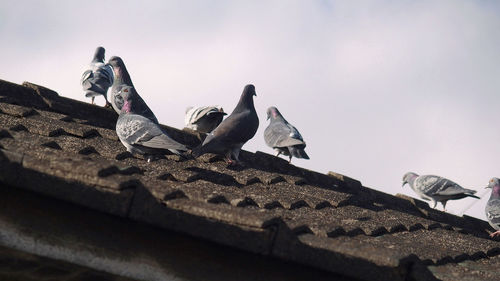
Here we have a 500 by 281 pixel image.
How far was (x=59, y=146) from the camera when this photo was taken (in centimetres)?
414

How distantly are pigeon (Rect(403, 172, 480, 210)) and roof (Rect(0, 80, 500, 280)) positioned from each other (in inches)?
94.3

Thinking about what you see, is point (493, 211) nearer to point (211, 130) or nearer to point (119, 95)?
point (211, 130)

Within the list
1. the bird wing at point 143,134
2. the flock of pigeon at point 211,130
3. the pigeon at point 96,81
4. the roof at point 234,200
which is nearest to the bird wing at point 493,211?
the flock of pigeon at point 211,130

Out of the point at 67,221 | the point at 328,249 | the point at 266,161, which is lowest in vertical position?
the point at 67,221

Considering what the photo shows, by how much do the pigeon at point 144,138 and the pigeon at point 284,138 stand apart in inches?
176

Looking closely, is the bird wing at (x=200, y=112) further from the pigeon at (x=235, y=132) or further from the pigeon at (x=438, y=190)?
the pigeon at (x=438, y=190)

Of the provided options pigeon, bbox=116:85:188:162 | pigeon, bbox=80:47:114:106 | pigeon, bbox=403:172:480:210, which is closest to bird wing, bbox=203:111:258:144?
pigeon, bbox=116:85:188:162

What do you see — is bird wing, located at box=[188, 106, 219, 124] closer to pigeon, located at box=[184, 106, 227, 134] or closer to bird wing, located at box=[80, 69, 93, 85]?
pigeon, located at box=[184, 106, 227, 134]

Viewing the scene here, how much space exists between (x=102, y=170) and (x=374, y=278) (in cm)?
127

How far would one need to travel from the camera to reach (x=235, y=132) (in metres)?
6.16

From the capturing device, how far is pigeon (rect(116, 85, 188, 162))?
16.2 ft

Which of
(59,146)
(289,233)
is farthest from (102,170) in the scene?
(59,146)

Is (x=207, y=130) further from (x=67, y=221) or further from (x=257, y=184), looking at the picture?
(x=67, y=221)

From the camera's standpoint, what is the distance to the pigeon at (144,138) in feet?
16.2
